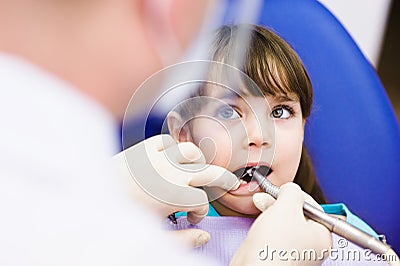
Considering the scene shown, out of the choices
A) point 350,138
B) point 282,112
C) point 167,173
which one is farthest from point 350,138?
point 167,173

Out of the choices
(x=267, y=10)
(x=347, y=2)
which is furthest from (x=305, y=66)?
(x=347, y=2)

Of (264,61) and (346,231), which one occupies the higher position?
(264,61)

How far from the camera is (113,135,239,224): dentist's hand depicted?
0.32 meters

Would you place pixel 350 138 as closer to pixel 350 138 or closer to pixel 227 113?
pixel 350 138

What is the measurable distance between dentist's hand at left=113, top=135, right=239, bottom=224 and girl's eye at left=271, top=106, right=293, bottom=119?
0.21 feet

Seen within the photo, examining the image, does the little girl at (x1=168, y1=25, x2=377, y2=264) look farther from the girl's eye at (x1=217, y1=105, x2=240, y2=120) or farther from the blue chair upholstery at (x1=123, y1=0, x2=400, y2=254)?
the blue chair upholstery at (x1=123, y1=0, x2=400, y2=254)

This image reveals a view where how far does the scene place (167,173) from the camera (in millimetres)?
335

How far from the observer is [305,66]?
1.63 ft

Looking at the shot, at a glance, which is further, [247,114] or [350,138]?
[350,138]

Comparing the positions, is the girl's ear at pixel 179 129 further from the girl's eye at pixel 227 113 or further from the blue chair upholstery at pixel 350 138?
the blue chair upholstery at pixel 350 138

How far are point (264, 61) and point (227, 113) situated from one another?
49mm

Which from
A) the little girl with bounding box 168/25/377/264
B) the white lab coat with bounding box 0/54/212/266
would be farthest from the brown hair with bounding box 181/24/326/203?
the white lab coat with bounding box 0/54/212/266

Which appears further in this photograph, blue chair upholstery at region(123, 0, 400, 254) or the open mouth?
blue chair upholstery at region(123, 0, 400, 254)

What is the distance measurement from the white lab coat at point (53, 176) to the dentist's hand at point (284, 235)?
83mm
